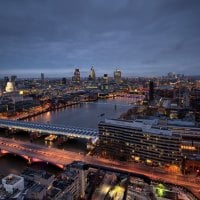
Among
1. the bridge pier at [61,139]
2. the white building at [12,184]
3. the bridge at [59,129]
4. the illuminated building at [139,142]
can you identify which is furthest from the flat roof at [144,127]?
the white building at [12,184]

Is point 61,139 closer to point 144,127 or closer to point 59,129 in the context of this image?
point 59,129

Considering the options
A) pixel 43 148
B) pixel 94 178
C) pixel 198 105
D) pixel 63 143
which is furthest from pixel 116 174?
pixel 198 105

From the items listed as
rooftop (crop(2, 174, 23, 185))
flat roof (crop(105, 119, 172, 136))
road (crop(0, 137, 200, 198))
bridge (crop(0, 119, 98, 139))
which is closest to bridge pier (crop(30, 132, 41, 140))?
bridge (crop(0, 119, 98, 139))

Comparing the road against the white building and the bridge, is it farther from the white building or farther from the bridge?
the white building

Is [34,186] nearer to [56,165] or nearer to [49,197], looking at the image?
[49,197]

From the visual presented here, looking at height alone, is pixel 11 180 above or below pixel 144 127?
below

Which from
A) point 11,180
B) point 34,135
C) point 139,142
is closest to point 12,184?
point 11,180
